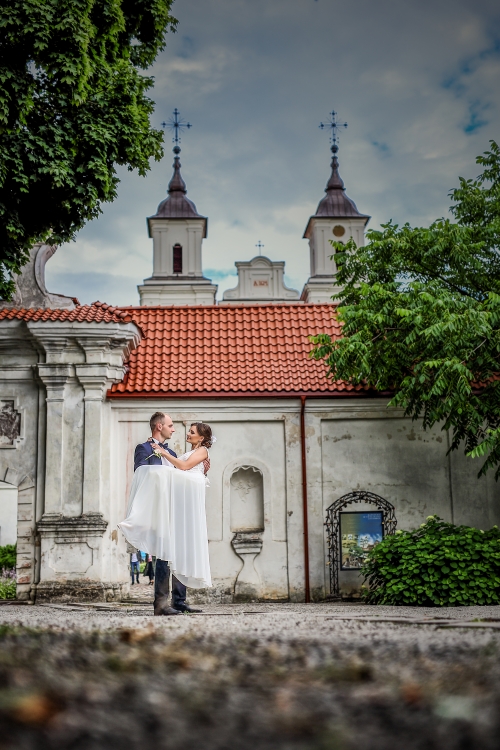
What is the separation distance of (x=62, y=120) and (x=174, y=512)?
7316 mm

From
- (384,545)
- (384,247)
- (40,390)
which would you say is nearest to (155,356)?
(40,390)

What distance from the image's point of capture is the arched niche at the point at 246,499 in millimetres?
15812

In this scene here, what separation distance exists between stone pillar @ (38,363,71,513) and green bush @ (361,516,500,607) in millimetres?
5930

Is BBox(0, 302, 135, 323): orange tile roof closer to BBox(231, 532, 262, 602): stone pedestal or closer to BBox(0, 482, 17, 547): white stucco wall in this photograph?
BBox(231, 532, 262, 602): stone pedestal

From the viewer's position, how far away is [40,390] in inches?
595

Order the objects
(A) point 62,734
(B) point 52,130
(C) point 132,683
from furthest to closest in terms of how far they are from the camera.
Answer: (B) point 52,130 < (C) point 132,683 < (A) point 62,734

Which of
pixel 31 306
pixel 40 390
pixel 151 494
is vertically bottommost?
pixel 151 494

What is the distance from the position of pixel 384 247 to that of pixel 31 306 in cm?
716

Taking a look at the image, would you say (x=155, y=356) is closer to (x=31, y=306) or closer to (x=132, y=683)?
(x=31, y=306)

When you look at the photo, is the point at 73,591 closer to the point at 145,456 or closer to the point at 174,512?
the point at 174,512

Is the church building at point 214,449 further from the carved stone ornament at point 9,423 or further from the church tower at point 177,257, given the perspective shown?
the church tower at point 177,257

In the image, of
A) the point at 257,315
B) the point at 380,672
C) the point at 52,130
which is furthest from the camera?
the point at 257,315

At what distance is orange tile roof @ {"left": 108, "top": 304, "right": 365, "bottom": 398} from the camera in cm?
1565

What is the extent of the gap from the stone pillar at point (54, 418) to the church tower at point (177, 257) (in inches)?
1394
